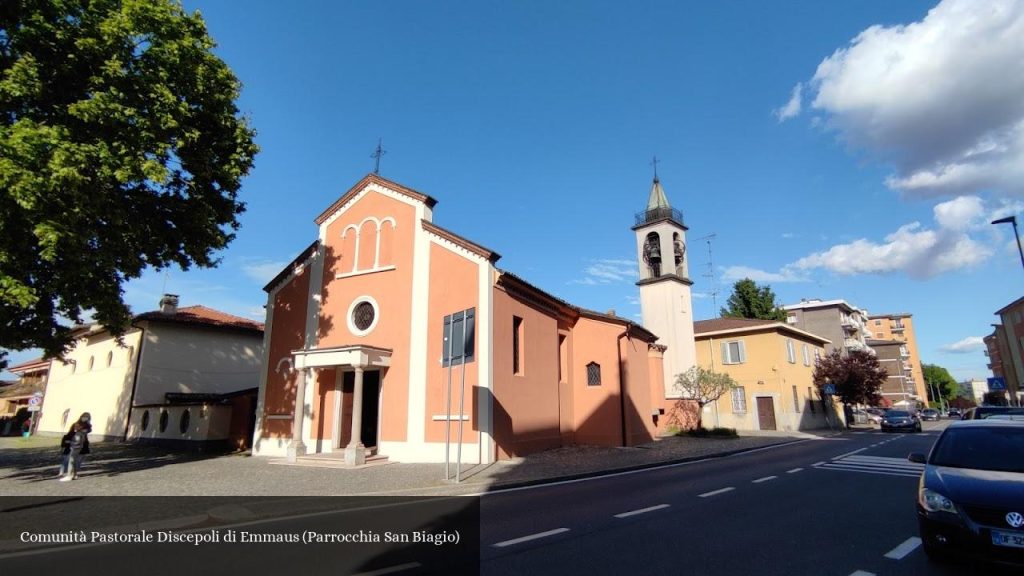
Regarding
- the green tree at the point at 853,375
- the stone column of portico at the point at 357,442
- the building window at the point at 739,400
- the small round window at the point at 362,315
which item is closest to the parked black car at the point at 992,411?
the stone column of portico at the point at 357,442

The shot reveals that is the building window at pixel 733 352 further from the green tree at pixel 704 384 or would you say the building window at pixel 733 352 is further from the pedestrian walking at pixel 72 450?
the pedestrian walking at pixel 72 450

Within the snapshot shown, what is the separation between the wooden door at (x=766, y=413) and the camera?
104 feet

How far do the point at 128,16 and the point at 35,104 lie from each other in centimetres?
272

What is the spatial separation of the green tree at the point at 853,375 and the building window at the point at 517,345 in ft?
96.8

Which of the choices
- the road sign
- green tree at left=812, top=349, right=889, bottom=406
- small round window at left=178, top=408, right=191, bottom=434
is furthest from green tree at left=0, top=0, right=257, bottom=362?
the road sign

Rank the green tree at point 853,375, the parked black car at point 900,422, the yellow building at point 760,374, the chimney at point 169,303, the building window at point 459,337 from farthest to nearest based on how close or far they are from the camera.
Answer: the green tree at point 853,375
the yellow building at point 760,374
the parked black car at point 900,422
the chimney at point 169,303
the building window at point 459,337

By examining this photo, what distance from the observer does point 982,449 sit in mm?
5535

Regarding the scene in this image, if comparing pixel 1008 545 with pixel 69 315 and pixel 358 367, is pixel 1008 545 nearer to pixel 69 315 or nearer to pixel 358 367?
pixel 358 367

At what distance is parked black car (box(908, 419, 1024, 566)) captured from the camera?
4298 millimetres

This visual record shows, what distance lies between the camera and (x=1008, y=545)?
421 cm

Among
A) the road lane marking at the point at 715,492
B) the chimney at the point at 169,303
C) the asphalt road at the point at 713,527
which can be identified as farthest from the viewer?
the chimney at the point at 169,303

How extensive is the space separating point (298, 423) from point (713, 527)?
1364 cm

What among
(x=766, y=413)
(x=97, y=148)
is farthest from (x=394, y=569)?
(x=766, y=413)

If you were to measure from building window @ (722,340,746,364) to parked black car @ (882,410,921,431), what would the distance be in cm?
852
